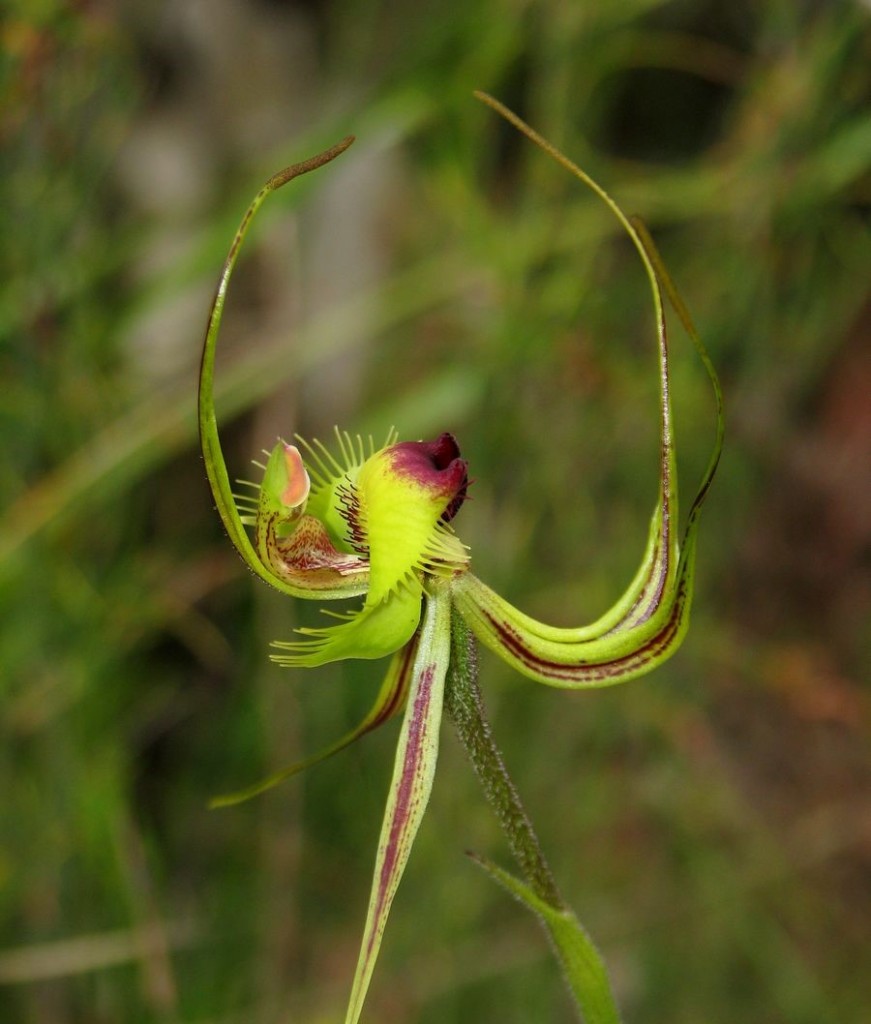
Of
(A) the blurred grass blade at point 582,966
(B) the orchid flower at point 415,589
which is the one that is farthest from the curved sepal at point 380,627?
(A) the blurred grass blade at point 582,966

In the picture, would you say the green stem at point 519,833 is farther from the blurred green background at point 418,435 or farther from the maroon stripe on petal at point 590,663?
the blurred green background at point 418,435

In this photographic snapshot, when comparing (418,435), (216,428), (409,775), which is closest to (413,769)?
(409,775)

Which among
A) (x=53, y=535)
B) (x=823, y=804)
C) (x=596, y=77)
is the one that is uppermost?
(x=596, y=77)

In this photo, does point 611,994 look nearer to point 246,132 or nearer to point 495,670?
point 495,670

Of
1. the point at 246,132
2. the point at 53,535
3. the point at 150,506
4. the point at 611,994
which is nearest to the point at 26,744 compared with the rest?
the point at 53,535

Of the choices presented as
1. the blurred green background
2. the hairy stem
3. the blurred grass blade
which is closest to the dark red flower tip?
the hairy stem

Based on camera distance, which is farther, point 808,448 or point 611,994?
point 808,448
